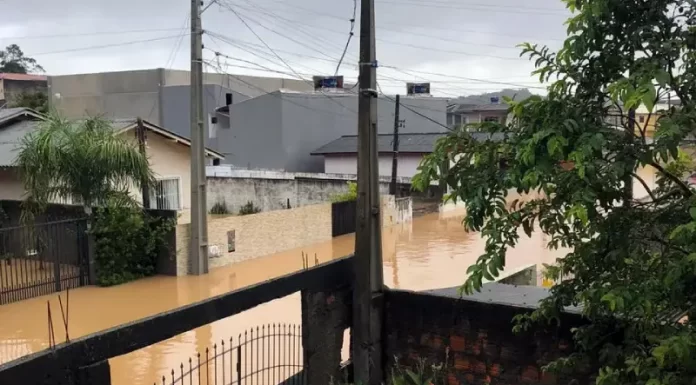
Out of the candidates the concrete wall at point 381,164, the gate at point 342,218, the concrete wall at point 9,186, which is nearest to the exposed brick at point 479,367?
the concrete wall at point 9,186

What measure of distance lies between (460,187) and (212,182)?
23.0m

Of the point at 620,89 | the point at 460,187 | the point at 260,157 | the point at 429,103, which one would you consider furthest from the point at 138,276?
the point at 429,103

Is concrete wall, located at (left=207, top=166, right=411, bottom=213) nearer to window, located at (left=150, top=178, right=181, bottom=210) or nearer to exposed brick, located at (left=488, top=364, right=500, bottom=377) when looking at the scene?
window, located at (left=150, top=178, right=181, bottom=210)

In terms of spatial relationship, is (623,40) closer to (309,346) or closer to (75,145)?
(309,346)

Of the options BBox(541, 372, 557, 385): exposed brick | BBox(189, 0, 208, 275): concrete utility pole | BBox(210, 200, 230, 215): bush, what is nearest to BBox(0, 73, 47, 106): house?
BBox(210, 200, 230, 215): bush

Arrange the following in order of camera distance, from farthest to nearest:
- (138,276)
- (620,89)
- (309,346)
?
(138,276)
(309,346)
(620,89)

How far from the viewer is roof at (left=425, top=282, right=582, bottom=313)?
516 cm

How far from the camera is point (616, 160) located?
9.03 ft

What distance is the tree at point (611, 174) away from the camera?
260 cm

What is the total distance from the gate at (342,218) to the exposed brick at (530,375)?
14067mm

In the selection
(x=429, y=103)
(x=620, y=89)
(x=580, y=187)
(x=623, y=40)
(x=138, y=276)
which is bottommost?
(x=138, y=276)

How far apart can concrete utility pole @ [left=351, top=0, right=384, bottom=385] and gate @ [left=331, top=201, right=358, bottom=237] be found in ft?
43.6

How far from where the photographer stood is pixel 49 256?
40.6 ft

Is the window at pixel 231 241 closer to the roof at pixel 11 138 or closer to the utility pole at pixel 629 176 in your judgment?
the roof at pixel 11 138
